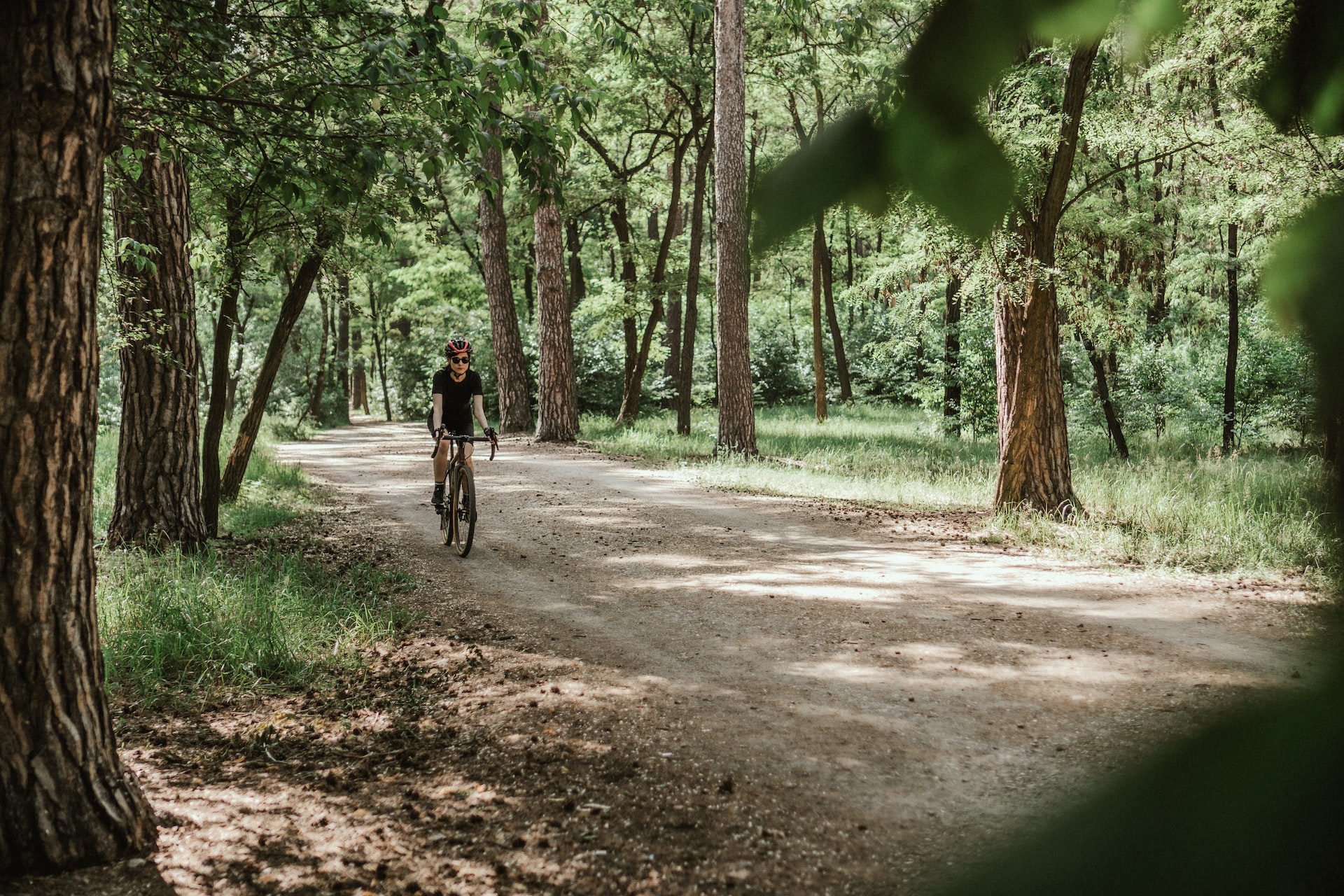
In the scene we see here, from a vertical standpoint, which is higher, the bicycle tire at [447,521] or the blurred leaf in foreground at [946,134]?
the blurred leaf in foreground at [946,134]

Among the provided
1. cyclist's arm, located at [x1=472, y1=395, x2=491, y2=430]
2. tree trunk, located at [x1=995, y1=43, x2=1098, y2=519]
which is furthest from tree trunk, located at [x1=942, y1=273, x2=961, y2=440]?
cyclist's arm, located at [x1=472, y1=395, x2=491, y2=430]

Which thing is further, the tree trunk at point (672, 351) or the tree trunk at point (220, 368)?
the tree trunk at point (672, 351)

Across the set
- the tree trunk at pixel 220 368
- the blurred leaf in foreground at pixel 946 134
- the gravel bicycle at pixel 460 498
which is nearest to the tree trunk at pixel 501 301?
the tree trunk at pixel 220 368

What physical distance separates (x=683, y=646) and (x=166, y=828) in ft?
10.8

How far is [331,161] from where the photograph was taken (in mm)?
5512

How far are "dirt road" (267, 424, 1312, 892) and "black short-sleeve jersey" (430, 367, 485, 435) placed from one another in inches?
53.3

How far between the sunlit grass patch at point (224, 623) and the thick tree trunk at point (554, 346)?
12.1 m

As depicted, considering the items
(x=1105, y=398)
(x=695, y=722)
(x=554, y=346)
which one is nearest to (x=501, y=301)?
(x=554, y=346)

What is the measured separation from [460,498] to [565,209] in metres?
3.25

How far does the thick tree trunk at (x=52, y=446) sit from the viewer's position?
10.1 ft

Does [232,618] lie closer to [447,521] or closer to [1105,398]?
[447,521]

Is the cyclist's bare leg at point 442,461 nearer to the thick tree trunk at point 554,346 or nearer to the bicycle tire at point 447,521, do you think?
the bicycle tire at point 447,521

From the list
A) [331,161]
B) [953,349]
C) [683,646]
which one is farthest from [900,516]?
[953,349]

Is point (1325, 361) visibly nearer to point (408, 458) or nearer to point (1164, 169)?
point (1164, 169)
